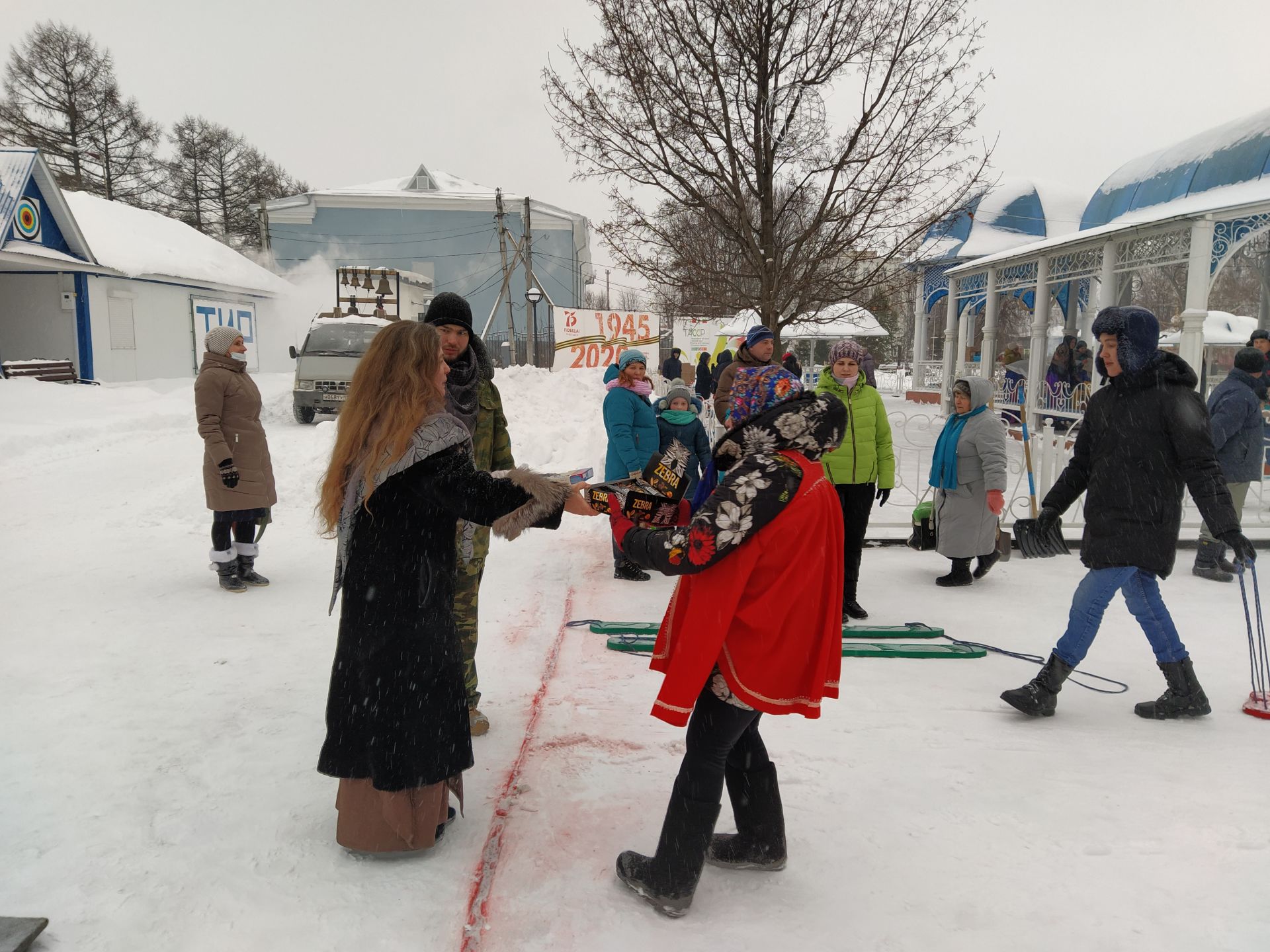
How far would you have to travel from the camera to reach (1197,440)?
375 cm

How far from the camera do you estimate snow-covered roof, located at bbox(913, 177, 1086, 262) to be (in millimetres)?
21812

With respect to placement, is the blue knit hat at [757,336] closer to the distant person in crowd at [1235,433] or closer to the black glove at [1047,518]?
the black glove at [1047,518]

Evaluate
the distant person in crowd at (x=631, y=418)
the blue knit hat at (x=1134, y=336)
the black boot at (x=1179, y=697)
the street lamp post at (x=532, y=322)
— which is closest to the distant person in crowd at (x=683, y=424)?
the distant person in crowd at (x=631, y=418)

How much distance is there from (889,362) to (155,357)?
163 ft

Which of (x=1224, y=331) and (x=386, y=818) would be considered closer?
(x=386, y=818)

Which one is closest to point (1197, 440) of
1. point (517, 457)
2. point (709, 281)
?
point (709, 281)

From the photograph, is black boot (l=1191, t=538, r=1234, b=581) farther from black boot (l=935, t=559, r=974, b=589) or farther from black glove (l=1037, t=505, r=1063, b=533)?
black glove (l=1037, t=505, r=1063, b=533)

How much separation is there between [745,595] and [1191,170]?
622 inches

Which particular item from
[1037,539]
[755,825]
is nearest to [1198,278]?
[1037,539]

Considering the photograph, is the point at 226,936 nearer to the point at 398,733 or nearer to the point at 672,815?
the point at 398,733

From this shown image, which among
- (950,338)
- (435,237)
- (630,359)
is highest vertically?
(435,237)

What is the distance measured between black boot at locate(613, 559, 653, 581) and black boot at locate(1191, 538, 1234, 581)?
14.8ft

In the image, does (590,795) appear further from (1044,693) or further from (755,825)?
(1044,693)

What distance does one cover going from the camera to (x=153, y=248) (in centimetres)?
2384
